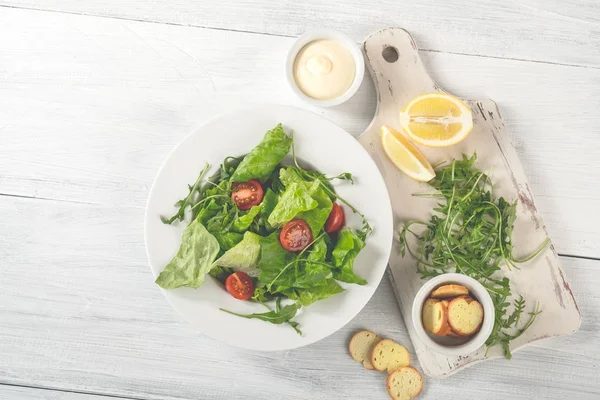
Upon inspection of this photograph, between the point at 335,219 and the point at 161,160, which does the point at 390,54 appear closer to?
the point at 335,219

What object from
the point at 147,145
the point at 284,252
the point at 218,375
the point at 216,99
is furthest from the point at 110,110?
the point at 218,375

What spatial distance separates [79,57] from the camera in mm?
1603

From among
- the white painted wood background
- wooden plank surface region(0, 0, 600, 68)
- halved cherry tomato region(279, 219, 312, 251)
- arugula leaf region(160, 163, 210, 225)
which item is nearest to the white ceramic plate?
arugula leaf region(160, 163, 210, 225)

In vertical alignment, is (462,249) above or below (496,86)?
below

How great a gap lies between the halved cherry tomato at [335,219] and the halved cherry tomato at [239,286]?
0.23 metres

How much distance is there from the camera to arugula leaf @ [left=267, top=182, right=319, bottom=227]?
1258mm

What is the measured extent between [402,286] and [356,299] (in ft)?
0.71

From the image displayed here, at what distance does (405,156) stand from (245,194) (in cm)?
44

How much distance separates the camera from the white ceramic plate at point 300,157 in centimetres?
133

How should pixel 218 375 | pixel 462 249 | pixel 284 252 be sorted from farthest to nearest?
pixel 218 375
pixel 462 249
pixel 284 252

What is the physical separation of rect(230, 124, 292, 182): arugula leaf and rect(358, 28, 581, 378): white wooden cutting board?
29 cm

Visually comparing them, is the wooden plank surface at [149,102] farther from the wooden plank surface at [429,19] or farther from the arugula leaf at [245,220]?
the arugula leaf at [245,220]

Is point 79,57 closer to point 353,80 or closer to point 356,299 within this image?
point 353,80

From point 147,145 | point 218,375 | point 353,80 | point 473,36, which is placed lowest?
point 218,375
